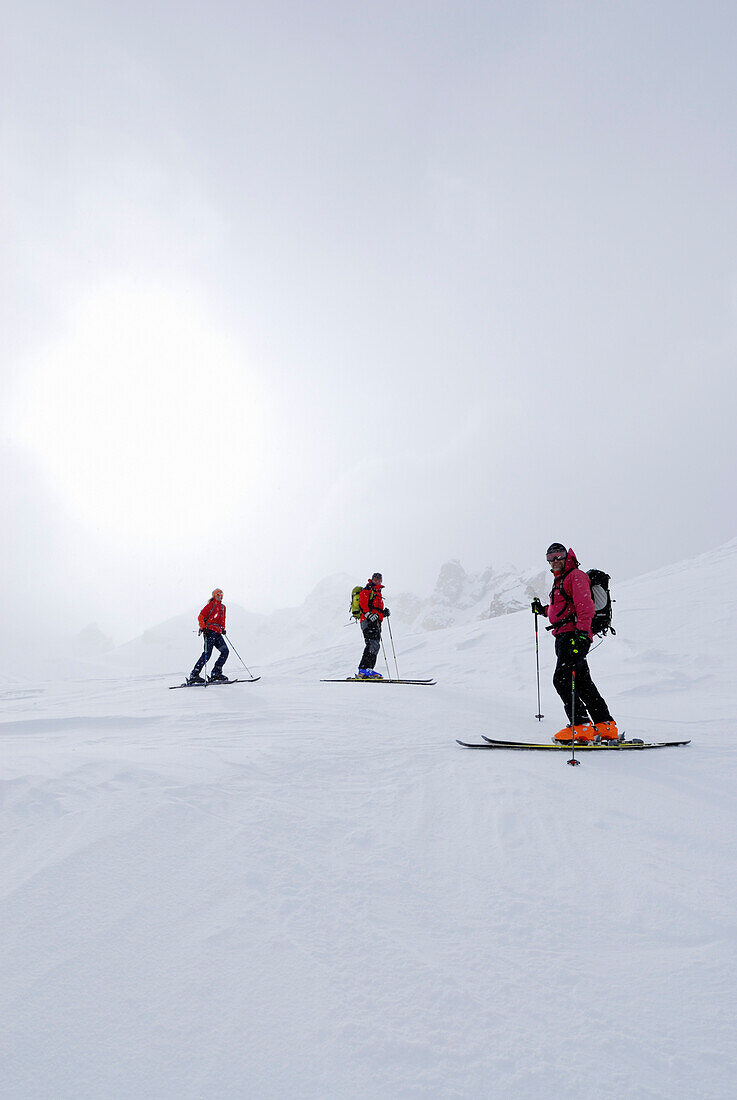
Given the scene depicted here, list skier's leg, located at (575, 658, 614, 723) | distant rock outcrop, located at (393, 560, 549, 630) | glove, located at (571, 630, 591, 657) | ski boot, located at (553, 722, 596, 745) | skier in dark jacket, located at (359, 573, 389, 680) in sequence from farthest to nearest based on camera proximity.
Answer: distant rock outcrop, located at (393, 560, 549, 630)
skier in dark jacket, located at (359, 573, 389, 680)
skier's leg, located at (575, 658, 614, 723)
glove, located at (571, 630, 591, 657)
ski boot, located at (553, 722, 596, 745)

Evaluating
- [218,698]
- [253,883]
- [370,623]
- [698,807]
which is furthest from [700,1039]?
[370,623]

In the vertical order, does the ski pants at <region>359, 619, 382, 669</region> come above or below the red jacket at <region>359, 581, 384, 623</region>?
below

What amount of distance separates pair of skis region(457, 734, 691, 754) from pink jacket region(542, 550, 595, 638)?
1.16 m

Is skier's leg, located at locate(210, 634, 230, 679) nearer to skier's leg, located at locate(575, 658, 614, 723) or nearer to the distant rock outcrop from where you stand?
skier's leg, located at locate(575, 658, 614, 723)

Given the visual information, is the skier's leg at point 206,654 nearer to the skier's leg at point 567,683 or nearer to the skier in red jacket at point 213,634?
the skier in red jacket at point 213,634

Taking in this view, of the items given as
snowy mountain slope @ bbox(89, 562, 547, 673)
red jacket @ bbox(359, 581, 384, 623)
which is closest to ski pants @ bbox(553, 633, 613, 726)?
red jacket @ bbox(359, 581, 384, 623)

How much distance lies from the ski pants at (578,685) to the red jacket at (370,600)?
19.3 ft

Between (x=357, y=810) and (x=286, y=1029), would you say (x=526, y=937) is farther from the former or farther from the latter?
(x=357, y=810)

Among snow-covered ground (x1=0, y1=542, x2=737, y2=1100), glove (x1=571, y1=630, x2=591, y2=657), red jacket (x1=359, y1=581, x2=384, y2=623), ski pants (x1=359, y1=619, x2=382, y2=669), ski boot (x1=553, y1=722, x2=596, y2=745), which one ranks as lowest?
snow-covered ground (x1=0, y1=542, x2=737, y2=1100)

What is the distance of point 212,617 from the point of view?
12.3m

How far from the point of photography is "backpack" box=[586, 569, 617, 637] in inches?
259

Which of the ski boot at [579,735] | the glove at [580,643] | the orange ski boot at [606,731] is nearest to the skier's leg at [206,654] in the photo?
the ski boot at [579,735]

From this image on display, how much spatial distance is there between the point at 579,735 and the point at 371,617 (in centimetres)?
634

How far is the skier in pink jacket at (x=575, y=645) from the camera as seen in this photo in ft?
19.5
